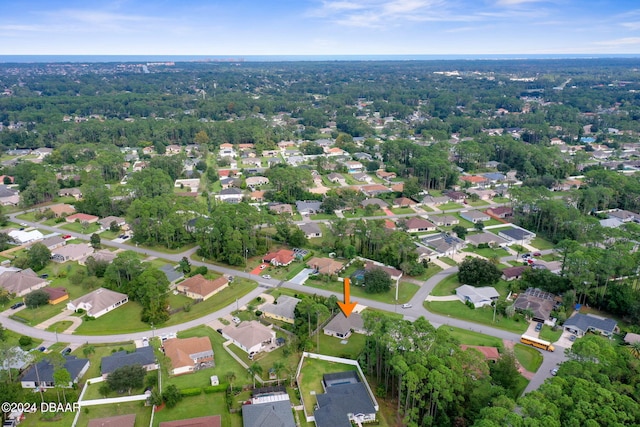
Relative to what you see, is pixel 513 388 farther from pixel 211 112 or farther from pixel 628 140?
pixel 211 112

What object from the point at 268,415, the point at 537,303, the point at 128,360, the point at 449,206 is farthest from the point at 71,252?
the point at 449,206

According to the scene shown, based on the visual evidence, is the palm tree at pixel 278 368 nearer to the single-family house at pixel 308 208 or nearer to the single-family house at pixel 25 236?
the single-family house at pixel 308 208

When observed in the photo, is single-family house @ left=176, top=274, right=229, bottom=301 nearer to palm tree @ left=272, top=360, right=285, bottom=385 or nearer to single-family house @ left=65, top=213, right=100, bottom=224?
palm tree @ left=272, top=360, right=285, bottom=385

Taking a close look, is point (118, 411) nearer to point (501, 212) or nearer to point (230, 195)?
point (230, 195)

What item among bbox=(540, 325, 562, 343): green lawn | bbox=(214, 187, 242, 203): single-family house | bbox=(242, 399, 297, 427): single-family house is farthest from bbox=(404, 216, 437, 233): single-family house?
bbox=(242, 399, 297, 427): single-family house

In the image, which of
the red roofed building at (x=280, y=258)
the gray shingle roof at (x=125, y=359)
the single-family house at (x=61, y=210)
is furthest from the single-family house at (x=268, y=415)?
the single-family house at (x=61, y=210)

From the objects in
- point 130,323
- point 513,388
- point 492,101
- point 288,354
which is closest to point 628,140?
point 492,101
